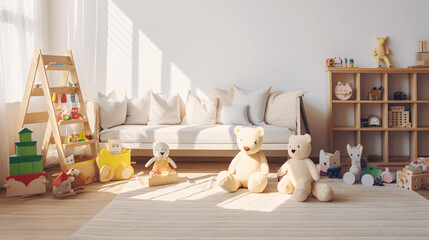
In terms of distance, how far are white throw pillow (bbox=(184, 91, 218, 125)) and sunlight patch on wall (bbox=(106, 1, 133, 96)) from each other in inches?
33.9

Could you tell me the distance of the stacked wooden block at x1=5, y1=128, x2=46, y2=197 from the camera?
9.68 feet

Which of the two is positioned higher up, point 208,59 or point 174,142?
point 208,59

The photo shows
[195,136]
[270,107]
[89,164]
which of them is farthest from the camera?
[270,107]

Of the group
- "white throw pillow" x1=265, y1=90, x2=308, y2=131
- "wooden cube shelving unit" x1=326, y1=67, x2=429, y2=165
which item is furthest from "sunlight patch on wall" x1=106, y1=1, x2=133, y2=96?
"wooden cube shelving unit" x1=326, y1=67, x2=429, y2=165

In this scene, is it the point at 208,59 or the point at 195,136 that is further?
the point at 208,59

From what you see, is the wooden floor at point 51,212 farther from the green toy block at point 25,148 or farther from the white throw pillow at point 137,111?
the white throw pillow at point 137,111

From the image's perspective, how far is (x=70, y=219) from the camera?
2.43 m

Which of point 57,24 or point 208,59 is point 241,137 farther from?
point 57,24

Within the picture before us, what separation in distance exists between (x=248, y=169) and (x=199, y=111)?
137 cm

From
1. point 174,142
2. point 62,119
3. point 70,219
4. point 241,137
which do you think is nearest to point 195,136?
point 174,142

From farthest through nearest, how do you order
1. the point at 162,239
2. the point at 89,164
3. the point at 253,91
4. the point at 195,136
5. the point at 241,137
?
the point at 253,91, the point at 195,136, the point at 89,164, the point at 241,137, the point at 162,239

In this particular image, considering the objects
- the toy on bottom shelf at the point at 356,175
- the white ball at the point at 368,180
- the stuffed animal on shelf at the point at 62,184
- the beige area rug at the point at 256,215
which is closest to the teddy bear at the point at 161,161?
the beige area rug at the point at 256,215

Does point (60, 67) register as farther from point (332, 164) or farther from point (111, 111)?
point (332, 164)

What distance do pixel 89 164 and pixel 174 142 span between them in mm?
867
